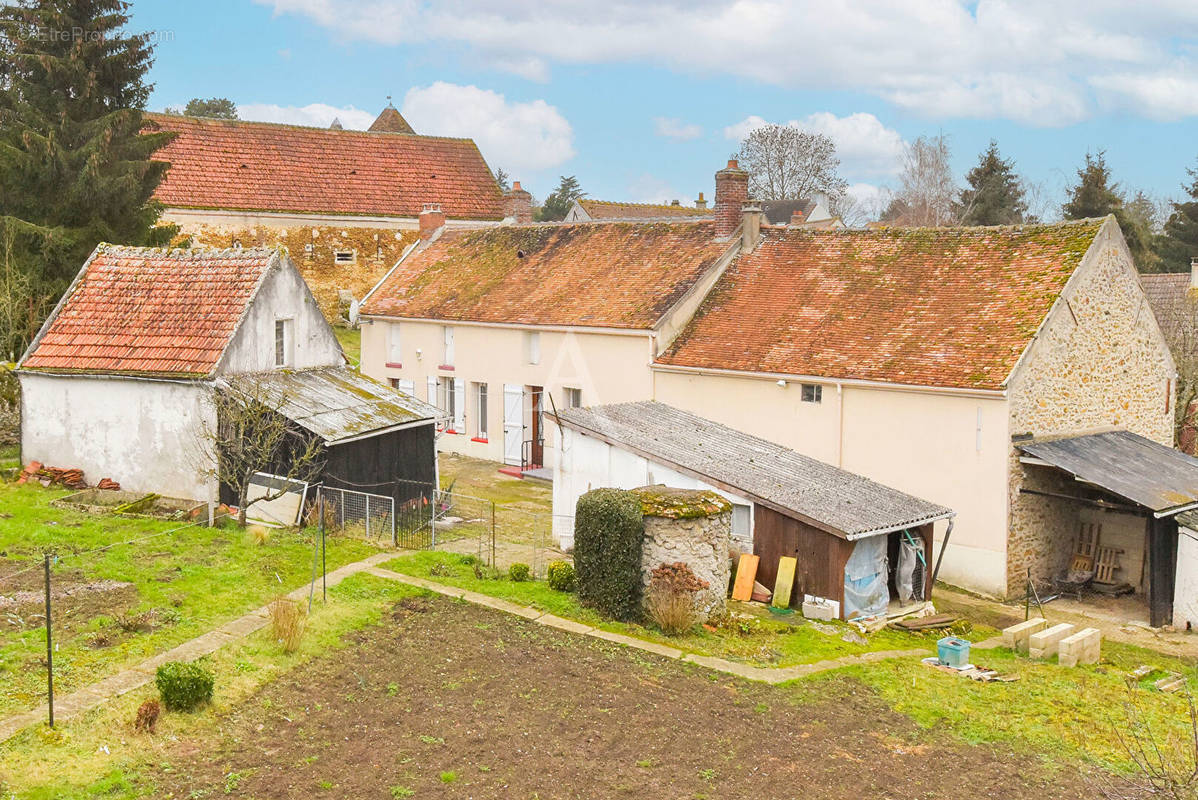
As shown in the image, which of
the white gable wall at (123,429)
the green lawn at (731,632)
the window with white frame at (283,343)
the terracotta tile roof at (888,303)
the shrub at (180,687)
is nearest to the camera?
the shrub at (180,687)

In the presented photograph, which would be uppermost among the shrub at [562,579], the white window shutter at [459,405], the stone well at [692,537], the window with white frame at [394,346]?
the window with white frame at [394,346]

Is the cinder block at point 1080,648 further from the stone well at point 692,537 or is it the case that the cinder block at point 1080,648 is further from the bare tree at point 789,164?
the bare tree at point 789,164

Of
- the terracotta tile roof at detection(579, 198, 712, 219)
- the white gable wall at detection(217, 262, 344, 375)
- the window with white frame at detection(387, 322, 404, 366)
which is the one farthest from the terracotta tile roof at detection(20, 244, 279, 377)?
the terracotta tile roof at detection(579, 198, 712, 219)

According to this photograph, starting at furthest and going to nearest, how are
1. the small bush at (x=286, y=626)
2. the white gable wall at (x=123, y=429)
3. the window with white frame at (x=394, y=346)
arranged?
the window with white frame at (x=394, y=346) < the white gable wall at (x=123, y=429) < the small bush at (x=286, y=626)

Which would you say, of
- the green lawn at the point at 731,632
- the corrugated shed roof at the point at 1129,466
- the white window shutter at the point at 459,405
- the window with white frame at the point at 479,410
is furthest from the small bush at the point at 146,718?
the white window shutter at the point at 459,405

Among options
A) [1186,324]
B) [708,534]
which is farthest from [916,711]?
[1186,324]

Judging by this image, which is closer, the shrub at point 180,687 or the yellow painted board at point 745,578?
the shrub at point 180,687

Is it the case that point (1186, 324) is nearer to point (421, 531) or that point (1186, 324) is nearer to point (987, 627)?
point (987, 627)
